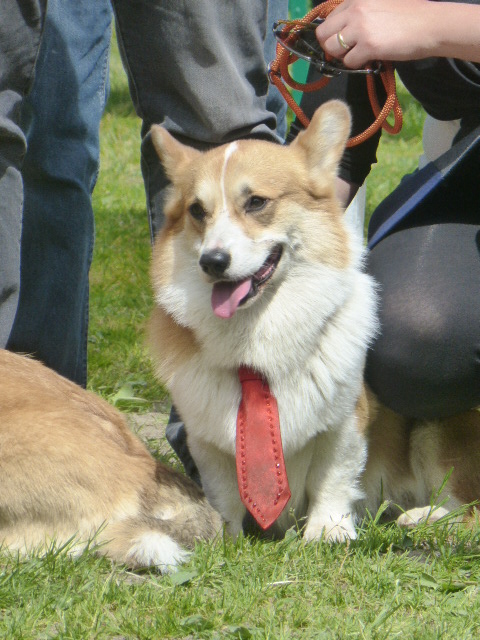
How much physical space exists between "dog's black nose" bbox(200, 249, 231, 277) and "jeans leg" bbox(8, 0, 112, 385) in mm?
1036

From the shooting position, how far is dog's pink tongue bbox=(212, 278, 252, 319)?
254 centimetres

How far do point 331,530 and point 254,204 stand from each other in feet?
3.09

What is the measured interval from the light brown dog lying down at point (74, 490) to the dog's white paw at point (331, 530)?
1.25 feet

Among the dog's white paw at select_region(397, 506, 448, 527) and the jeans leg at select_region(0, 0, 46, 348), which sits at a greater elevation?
the jeans leg at select_region(0, 0, 46, 348)

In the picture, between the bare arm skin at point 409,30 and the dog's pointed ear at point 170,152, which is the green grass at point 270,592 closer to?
the dog's pointed ear at point 170,152

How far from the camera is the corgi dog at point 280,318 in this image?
261cm

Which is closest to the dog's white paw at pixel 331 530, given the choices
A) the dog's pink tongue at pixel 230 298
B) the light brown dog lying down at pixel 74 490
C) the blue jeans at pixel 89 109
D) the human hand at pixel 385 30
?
the light brown dog lying down at pixel 74 490

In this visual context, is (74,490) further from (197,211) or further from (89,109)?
(89,109)

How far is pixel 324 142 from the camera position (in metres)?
2.71

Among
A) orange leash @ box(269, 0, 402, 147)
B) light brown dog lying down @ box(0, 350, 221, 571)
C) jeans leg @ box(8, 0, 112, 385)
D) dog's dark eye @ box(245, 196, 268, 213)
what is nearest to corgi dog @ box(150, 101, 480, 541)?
dog's dark eye @ box(245, 196, 268, 213)

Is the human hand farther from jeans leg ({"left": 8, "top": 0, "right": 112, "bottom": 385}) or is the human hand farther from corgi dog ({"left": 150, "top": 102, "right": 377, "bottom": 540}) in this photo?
jeans leg ({"left": 8, "top": 0, "right": 112, "bottom": 385})

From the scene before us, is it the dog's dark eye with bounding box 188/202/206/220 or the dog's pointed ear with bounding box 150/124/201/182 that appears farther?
the dog's pointed ear with bounding box 150/124/201/182

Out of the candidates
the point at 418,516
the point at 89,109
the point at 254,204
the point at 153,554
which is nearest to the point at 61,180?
the point at 89,109

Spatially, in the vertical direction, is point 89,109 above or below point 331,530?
above
